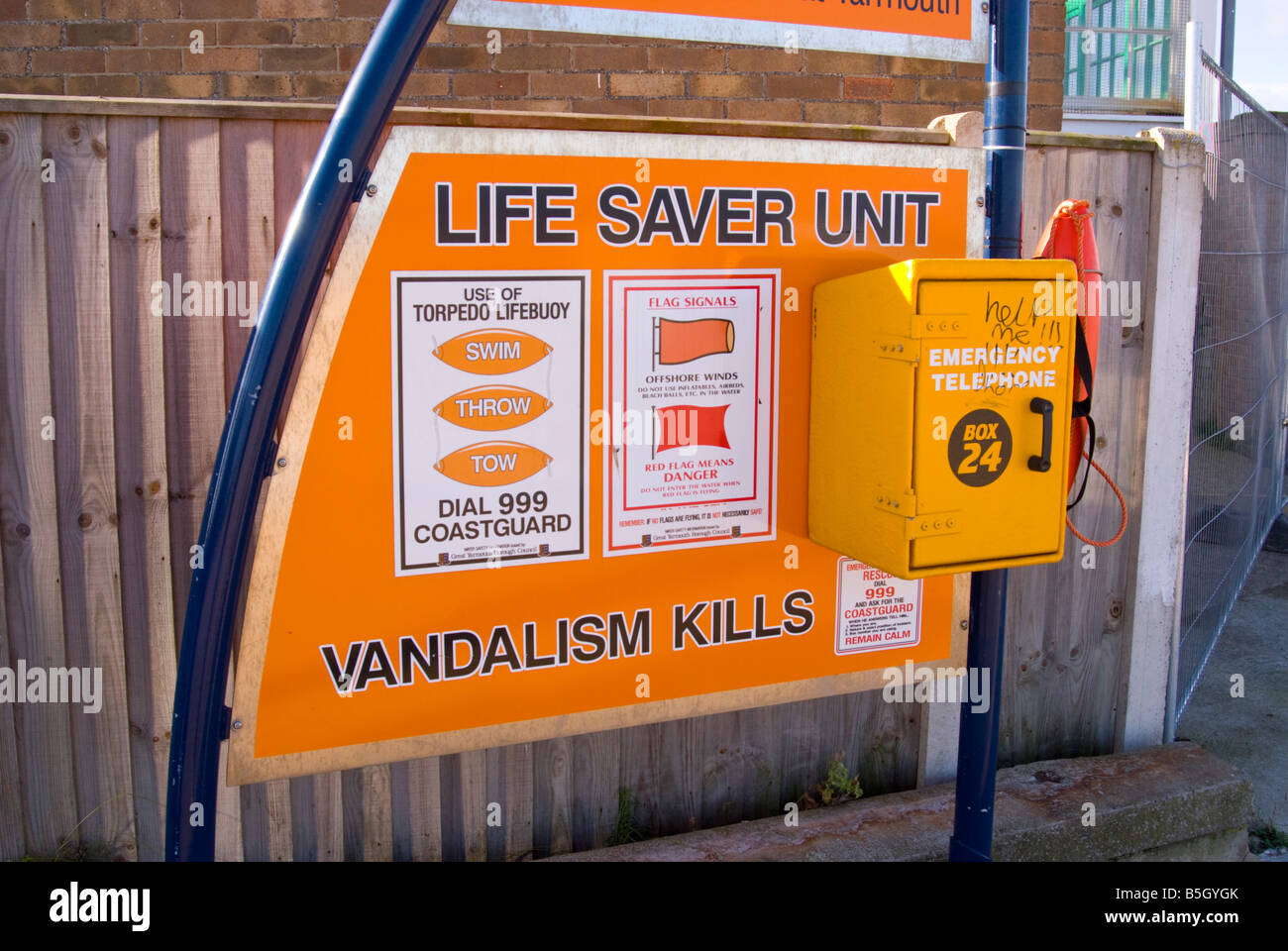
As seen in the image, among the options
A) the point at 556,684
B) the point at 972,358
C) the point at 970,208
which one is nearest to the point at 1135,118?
the point at 970,208

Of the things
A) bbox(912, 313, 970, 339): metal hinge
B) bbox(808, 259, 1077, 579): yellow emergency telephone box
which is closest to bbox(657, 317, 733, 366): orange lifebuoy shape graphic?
bbox(808, 259, 1077, 579): yellow emergency telephone box

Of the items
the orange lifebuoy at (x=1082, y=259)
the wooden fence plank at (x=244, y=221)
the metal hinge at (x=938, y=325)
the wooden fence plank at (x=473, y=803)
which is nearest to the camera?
the metal hinge at (x=938, y=325)

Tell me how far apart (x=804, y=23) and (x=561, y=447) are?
1.32 metres

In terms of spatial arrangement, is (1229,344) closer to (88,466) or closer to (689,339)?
(689,339)

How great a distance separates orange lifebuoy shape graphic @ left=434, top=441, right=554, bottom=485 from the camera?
9.47ft

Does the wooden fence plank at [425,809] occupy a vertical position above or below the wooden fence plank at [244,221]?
below

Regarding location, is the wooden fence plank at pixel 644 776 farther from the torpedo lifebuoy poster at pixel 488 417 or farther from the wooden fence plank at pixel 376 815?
the torpedo lifebuoy poster at pixel 488 417

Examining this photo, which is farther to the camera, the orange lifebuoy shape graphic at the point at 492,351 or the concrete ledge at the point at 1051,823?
the concrete ledge at the point at 1051,823

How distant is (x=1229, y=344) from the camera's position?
500 cm

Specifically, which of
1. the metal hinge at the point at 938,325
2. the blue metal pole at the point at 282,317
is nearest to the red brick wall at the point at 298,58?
the metal hinge at the point at 938,325

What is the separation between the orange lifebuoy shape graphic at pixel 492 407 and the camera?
9.41 feet

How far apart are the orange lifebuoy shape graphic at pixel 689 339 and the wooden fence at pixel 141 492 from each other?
19.4 inches

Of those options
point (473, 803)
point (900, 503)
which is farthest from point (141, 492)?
point (900, 503)

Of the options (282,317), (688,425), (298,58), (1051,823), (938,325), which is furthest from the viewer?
(298,58)
